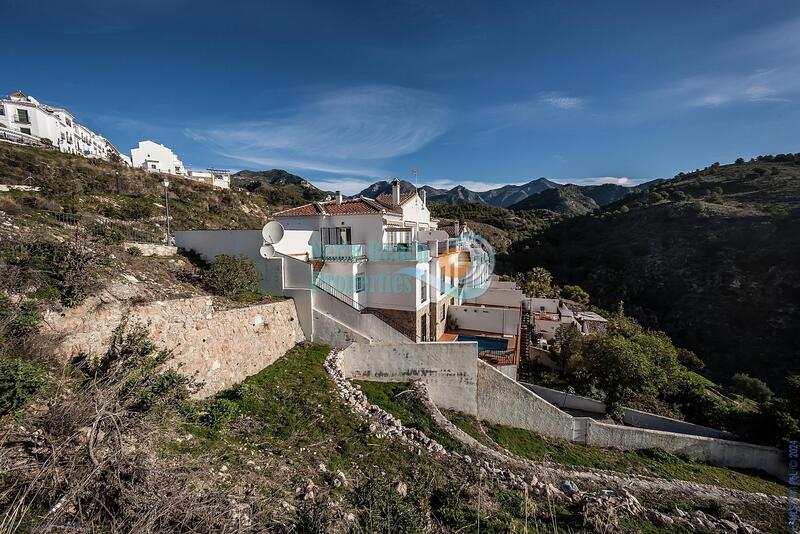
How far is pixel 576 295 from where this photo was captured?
115 feet

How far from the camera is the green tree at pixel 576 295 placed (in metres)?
34.5

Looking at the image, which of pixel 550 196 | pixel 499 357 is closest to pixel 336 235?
pixel 499 357

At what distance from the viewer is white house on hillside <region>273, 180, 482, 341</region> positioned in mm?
15750

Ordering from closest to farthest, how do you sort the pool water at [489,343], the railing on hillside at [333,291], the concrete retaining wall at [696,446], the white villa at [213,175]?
1. the concrete retaining wall at [696,446]
2. the railing on hillside at [333,291]
3. the pool water at [489,343]
4. the white villa at [213,175]

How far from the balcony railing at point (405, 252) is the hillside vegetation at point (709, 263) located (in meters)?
36.1

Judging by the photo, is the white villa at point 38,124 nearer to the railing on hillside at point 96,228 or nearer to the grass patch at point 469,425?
the railing on hillside at point 96,228

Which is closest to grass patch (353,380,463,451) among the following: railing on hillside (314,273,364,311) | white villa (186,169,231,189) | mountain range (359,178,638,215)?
railing on hillside (314,273,364,311)

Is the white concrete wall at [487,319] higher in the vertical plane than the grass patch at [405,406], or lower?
higher

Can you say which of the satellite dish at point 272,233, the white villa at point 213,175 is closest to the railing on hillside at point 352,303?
the satellite dish at point 272,233

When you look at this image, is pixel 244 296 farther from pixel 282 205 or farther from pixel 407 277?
pixel 282 205

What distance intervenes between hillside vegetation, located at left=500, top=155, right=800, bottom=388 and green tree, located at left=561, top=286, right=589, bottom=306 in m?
11.7

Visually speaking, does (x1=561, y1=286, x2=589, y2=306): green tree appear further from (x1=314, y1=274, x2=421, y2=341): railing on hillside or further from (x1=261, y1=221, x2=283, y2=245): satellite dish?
(x1=261, y1=221, x2=283, y2=245): satellite dish

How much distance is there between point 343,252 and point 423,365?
6805 mm

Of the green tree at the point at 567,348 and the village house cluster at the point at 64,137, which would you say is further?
the village house cluster at the point at 64,137
